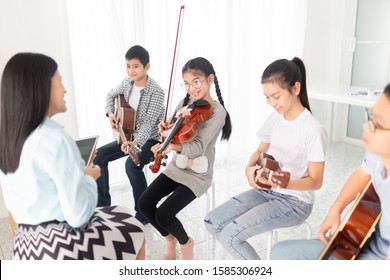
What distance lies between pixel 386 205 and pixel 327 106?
3270 mm

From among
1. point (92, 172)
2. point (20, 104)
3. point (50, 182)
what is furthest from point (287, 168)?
point (20, 104)

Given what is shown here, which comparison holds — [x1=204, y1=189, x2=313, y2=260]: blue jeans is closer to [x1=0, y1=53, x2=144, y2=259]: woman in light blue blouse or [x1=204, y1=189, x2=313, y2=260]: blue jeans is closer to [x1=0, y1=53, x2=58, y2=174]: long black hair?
[x1=0, y1=53, x2=144, y2=259]: woman in light blue blouse

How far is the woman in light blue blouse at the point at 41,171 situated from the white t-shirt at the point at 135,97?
3.69 feet

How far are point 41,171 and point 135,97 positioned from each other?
1297 mm

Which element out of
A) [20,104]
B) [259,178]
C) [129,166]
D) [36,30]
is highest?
[36,30]

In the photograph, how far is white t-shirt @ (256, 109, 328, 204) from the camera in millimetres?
1466

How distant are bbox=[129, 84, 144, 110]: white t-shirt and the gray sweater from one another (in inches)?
24.7

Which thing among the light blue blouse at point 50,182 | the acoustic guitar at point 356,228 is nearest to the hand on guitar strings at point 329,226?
the acoustic guitar at point 356,228

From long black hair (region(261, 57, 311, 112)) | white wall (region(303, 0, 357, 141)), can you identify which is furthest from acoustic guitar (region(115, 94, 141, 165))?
white wall (region(303, 0, 357, 141))

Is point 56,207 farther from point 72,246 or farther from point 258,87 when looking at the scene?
point 258,87

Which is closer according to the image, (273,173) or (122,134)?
(273,173)

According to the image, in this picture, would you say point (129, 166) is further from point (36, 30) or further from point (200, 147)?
point (36, 30)

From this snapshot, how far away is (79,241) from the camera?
3.82ft

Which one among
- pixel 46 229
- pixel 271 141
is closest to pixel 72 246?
pixel 46 229
